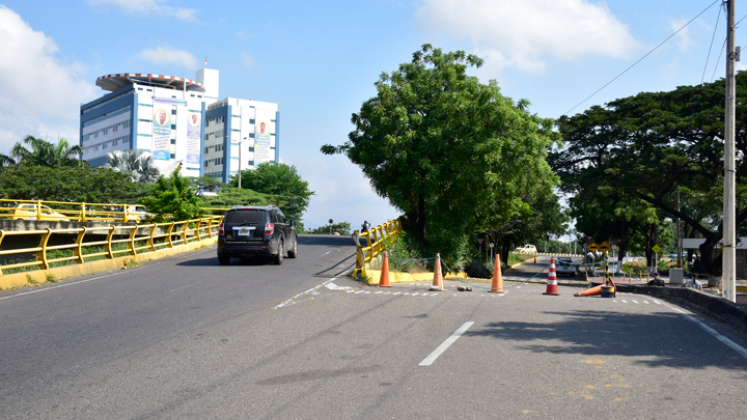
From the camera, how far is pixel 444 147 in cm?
2703

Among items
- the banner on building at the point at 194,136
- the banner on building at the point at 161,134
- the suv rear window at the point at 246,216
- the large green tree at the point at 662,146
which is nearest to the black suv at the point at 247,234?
the suv rear window at the point at 246,216

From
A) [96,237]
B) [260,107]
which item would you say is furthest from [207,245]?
[260,107]

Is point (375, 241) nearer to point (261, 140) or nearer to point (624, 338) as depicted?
point (624, 338)

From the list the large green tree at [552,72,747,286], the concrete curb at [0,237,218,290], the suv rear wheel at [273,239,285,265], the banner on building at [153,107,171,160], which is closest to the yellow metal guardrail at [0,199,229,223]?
the concrete curb at [0,237,218,290]

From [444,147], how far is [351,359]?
2065cm

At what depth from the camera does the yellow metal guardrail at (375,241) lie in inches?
736

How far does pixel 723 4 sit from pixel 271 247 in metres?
15.8

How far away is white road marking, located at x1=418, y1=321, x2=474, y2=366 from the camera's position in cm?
704

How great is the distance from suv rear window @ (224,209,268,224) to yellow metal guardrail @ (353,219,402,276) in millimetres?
3088

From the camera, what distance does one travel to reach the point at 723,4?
1833cm

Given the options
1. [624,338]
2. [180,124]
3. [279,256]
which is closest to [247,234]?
[279,256]

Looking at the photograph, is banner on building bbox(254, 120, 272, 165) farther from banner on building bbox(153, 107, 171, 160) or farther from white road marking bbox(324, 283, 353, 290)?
white road marking bbox(324, 283, 353, 290)

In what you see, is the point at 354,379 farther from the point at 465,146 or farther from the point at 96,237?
the point at 96,237

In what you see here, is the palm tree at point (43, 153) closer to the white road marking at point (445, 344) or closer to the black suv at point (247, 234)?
the black suv at point (247, 234)
